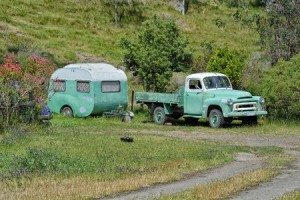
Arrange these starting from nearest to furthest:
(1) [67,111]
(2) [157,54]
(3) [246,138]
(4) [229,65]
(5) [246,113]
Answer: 1. (3) [246,138]
2. (5) [246,113]
3. (1) [67,111]
4. (2) [157,54]
5. (4) [229,65]

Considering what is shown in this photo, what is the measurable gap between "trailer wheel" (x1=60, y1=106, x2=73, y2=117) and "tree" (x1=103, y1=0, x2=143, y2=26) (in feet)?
85.7

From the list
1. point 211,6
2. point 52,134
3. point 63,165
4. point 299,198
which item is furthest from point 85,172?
point 211,6

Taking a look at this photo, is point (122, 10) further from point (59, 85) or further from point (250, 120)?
point (250, 120)

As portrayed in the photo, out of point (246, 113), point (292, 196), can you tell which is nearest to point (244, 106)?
point (246, 113)

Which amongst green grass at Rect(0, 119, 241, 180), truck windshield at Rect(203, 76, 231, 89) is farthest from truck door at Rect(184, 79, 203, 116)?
green grass at Rect(0, 119, 241, 180)

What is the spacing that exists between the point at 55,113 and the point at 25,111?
8.50m

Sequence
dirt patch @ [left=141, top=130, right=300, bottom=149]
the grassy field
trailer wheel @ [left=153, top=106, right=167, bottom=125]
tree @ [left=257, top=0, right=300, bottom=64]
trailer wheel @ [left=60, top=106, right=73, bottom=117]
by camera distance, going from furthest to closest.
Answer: trailer wheel @ [left=60, top=106, right=73, bottom=117] < tree @ [left=257, top=0, right=300, bottom=64] < trailer wheel @ [left=153, top=106, right=167, bottom=125] < dirt patch @ [left=141, top=130, right=300, bottom=149] < the grassy field

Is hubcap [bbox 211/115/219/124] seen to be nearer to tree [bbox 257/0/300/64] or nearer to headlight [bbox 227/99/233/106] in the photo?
headlight [bbox 227/99/233/106]

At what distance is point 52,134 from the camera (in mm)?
23375

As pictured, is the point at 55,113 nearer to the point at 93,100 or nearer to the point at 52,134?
the point at 93,100

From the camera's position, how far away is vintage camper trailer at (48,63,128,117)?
104 ft

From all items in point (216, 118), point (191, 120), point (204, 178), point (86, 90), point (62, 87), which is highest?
point (62, 87)

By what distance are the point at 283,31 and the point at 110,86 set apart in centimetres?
920

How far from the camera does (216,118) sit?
1099 inches
